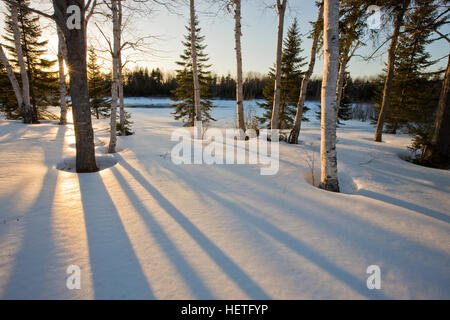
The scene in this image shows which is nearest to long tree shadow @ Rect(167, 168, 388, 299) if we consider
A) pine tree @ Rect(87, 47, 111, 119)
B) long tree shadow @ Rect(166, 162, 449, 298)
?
long tree shadow @ Rect(166, 162, 449, 298)

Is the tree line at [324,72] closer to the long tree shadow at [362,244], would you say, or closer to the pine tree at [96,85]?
the long tree shadow at [362,244]

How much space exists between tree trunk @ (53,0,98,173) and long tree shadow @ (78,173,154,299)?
1697 millimetres

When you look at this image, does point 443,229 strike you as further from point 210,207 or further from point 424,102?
point 424,102

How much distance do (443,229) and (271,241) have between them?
2440mm

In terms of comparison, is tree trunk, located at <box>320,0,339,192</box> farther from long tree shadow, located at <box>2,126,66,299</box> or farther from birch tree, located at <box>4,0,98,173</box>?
birch tree, located at <box>4,0,98,173</box>

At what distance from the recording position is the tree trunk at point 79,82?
3.72 meters

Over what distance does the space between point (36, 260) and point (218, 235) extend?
6.16ft

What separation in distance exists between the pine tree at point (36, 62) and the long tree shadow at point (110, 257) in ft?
47.8

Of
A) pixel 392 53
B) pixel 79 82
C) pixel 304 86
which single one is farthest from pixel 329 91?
pixel 392 53

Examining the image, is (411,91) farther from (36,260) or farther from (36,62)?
(36,62)

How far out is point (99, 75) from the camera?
56.9 feet

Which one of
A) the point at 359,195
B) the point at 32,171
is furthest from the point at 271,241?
the point at 32,171

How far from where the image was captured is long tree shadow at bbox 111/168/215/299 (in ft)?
5.38

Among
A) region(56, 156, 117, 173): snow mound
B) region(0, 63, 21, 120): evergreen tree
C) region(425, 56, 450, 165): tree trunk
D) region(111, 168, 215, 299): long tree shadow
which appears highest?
region(0, 63, 21, 120): evergreen tree
